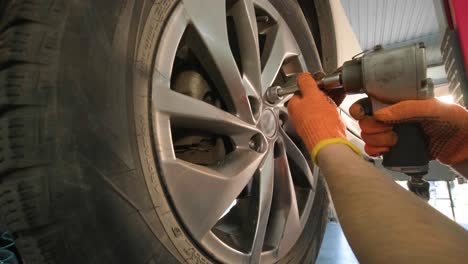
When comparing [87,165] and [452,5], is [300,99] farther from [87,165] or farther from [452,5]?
[452,5]

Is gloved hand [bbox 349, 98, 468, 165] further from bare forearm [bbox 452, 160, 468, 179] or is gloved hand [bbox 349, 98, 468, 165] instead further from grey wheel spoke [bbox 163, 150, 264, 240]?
grey wheel spoke [bbox 163, 150, 264, 240]

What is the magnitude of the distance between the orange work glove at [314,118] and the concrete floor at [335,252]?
107cm

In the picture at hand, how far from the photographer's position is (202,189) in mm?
606

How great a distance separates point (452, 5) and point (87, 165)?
1.48 metres

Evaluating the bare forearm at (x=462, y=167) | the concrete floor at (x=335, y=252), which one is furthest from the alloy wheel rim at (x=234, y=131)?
the concrete floor at (x=335, y=252)

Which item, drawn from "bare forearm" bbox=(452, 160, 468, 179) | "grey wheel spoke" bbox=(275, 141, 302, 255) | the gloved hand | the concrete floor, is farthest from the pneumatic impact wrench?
the concrete floor

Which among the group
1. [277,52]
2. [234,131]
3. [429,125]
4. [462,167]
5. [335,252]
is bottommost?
[335,252]

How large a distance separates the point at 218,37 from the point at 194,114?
0.64 feet

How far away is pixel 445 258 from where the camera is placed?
0.29 metres

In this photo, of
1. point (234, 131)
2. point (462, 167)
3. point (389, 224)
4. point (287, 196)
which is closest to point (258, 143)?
point (234, 131)

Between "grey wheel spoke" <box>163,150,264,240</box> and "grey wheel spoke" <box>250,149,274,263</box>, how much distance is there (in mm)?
110

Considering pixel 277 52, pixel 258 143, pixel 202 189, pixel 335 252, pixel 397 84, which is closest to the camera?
pixel 202 189

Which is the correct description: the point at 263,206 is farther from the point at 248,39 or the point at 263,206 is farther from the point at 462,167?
the point at 462,167

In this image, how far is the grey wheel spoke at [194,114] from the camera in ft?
1.80
